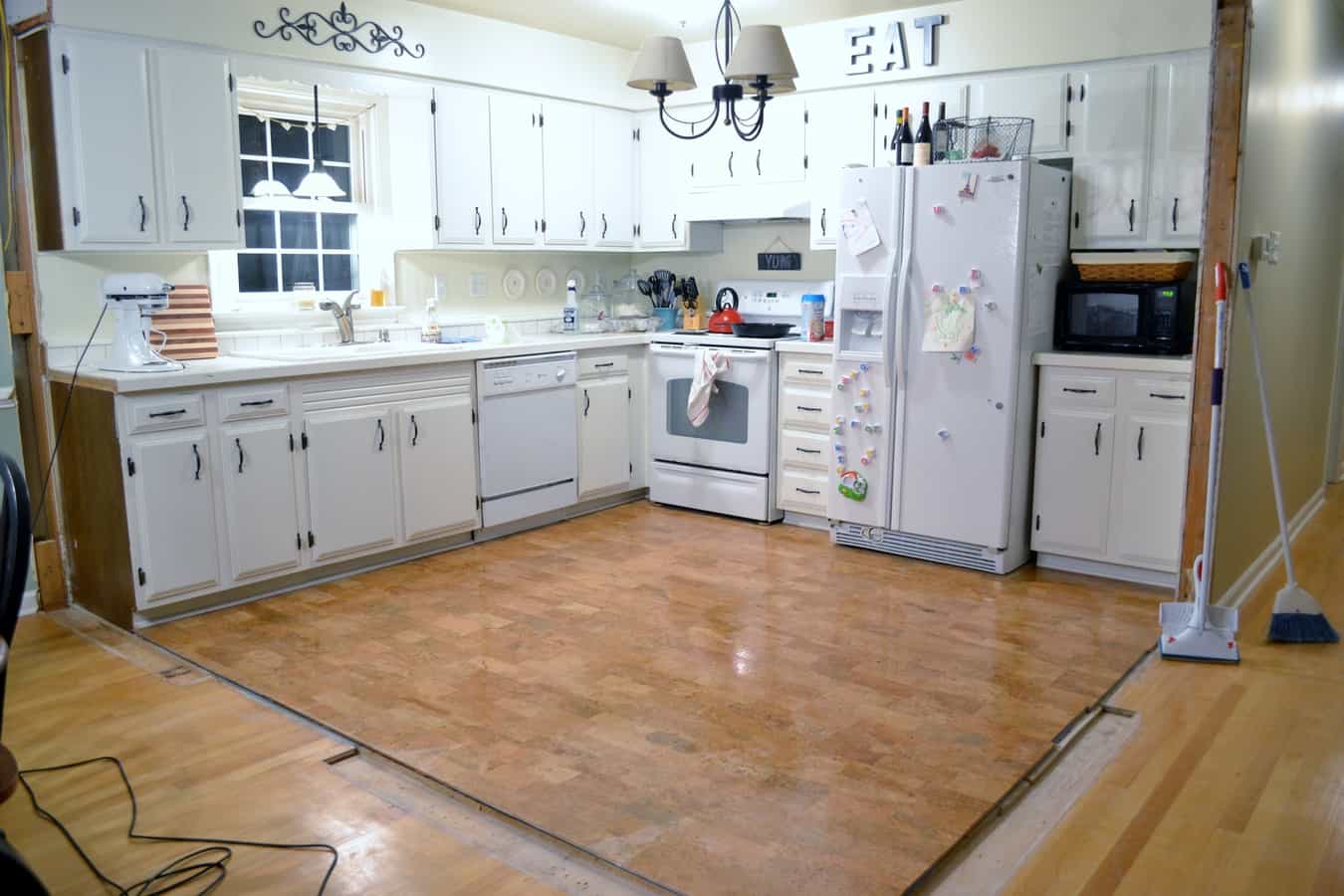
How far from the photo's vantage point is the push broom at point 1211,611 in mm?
3521

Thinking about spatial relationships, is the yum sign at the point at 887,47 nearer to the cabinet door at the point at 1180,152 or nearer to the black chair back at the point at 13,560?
the cabinet door at the point at 1180,152

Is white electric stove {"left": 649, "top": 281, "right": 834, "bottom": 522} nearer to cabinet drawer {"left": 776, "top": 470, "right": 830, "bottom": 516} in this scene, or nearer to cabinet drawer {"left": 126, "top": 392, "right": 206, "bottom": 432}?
cabinet drawer {"left": 776, "top": 470, "right": 830, "bottom": 516}

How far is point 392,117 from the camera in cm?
500

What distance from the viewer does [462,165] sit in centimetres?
516

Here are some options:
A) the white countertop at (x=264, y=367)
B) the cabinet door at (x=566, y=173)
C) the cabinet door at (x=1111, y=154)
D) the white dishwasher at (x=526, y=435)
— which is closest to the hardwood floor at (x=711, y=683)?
the white dishwasher at (x=526, y=435)

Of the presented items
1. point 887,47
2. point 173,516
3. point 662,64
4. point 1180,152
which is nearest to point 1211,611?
point 1180,152

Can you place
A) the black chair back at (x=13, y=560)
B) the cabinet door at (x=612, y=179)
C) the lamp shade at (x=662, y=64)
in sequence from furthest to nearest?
the cabinet door at (x=612, y=179)
the lamp shade at (x=662, y=64)
the black chair back at (x=13, y=560)

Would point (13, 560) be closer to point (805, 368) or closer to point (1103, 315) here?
point (805, 368)

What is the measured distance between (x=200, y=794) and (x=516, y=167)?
140 inches

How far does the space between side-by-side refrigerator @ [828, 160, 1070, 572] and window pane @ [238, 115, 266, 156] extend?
8.40 feet

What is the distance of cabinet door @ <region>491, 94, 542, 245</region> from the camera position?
5312 millimetres

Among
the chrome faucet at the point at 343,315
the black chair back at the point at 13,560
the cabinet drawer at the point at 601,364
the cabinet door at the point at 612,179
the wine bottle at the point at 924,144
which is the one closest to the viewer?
the black chair back at the point at 13,560

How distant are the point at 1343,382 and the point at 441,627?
17.6 ft

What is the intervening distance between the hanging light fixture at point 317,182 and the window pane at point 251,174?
0.34 feet
